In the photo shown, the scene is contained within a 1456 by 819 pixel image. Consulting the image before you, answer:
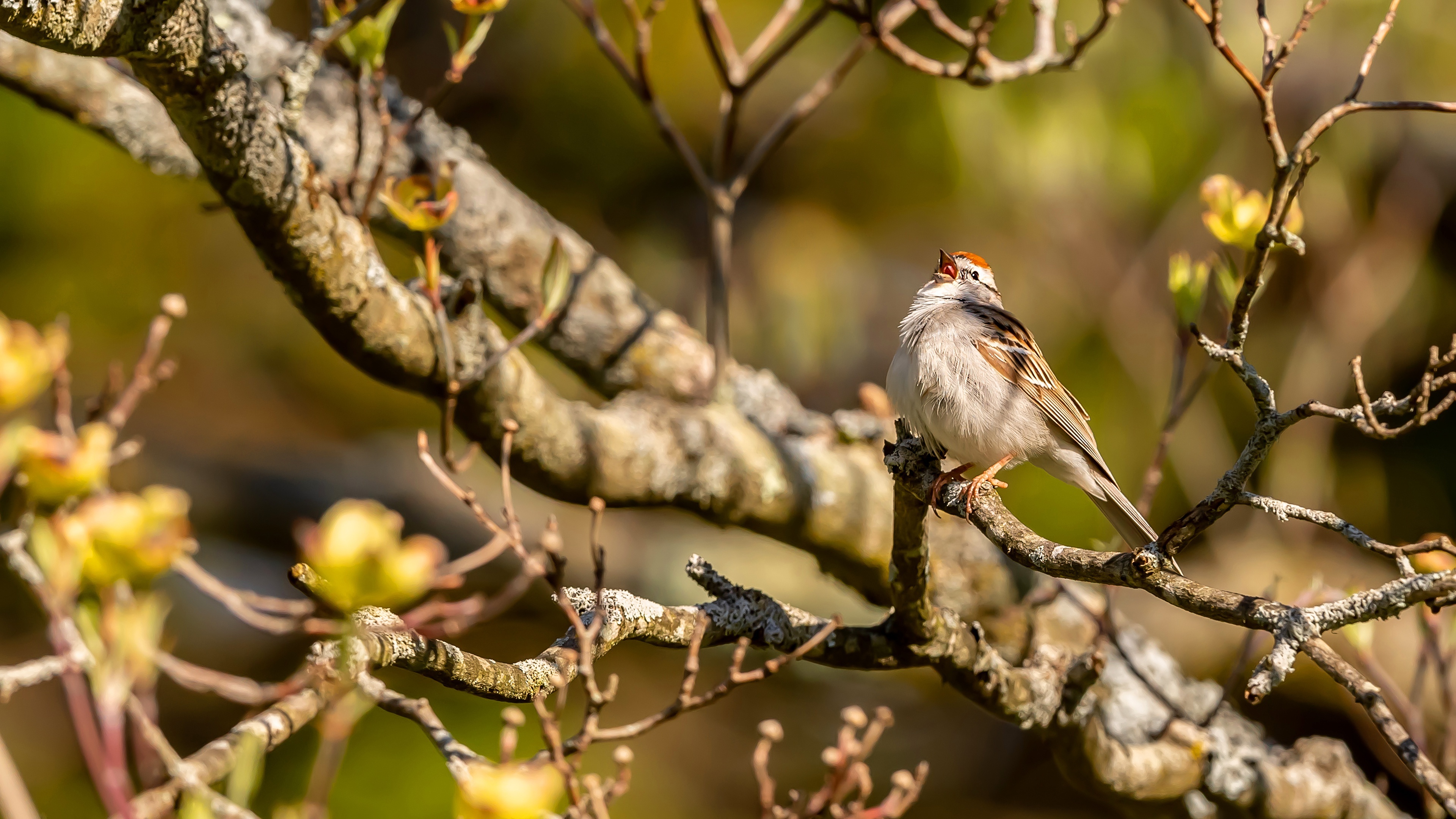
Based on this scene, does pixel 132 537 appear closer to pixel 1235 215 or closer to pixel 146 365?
pixel 146 365

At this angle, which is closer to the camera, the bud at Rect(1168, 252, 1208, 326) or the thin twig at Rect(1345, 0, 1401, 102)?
the thin twig at Rect(1345, 0, 1401, 102)

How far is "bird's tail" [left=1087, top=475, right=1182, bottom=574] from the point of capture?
7.31 feet

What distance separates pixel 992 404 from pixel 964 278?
→ 73 centimetres

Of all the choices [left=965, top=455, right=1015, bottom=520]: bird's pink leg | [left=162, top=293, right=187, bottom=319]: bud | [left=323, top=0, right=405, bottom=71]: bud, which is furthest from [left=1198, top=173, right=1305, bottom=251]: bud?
[left=162, top=293, right=187, bottom=319]: bud

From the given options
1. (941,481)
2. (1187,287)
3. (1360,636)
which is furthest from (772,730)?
(1360,636)

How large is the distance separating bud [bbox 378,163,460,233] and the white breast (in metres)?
0.96

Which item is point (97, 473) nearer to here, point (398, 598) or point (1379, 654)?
point (398, 598)

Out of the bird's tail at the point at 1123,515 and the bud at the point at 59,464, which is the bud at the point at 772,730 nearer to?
the bud at the point at 59,464

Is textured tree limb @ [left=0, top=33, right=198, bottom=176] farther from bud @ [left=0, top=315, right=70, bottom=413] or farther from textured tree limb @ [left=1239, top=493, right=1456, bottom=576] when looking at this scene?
textured tree limb @ [left=1239, top=493, right=1456, bottom=576]

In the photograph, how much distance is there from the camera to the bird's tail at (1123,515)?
2.23m

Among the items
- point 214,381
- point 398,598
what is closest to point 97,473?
point 398,598

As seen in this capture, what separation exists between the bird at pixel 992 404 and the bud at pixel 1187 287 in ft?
1.21

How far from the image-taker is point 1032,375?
7.87 ft

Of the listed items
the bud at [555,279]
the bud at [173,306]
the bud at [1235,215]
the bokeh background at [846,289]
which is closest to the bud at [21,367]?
the bud at [173,306]
